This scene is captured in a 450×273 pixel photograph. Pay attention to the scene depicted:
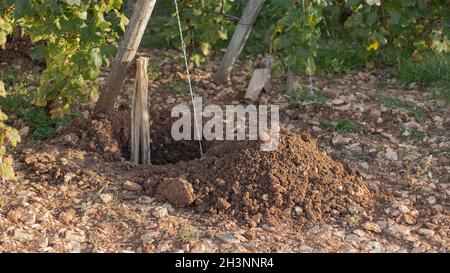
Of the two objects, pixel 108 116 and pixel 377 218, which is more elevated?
pixel 108 116

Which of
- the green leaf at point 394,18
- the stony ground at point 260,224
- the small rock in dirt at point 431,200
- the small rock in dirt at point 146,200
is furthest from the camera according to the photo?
the green leaf at point 394,18

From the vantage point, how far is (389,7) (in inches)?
225

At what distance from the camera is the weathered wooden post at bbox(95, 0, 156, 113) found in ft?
14.5

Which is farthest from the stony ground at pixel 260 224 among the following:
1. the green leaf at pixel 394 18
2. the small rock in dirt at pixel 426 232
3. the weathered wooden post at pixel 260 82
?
the green leaf at pixel 394 18

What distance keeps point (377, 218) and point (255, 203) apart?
26.2 inches

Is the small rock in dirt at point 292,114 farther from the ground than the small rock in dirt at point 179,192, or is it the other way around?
the small rock in dirt at point 292,114

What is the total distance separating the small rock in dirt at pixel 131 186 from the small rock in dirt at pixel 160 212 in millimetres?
205

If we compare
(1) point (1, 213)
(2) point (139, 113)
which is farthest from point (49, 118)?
(1) point (1, 213)

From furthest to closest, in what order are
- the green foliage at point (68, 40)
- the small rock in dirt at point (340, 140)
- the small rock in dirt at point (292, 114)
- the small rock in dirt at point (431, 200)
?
the small rock in dirt at point (292, 114), the small rock in dirt at point (340, 140), the green foliage at point (68, 40), the small rock in dirt at point (431, 200)

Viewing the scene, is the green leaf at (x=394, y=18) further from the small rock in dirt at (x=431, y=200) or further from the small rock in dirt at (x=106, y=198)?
the small rock in dirt at (x=106, y=198)

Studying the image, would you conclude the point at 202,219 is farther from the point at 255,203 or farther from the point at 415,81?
the point at 415,81

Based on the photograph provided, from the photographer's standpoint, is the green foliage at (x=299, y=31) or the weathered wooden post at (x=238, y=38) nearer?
the green foliage at (x=299, y=31)

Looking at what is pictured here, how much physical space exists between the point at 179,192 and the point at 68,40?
4.17 feet

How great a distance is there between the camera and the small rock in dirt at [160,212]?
390 centimetres
